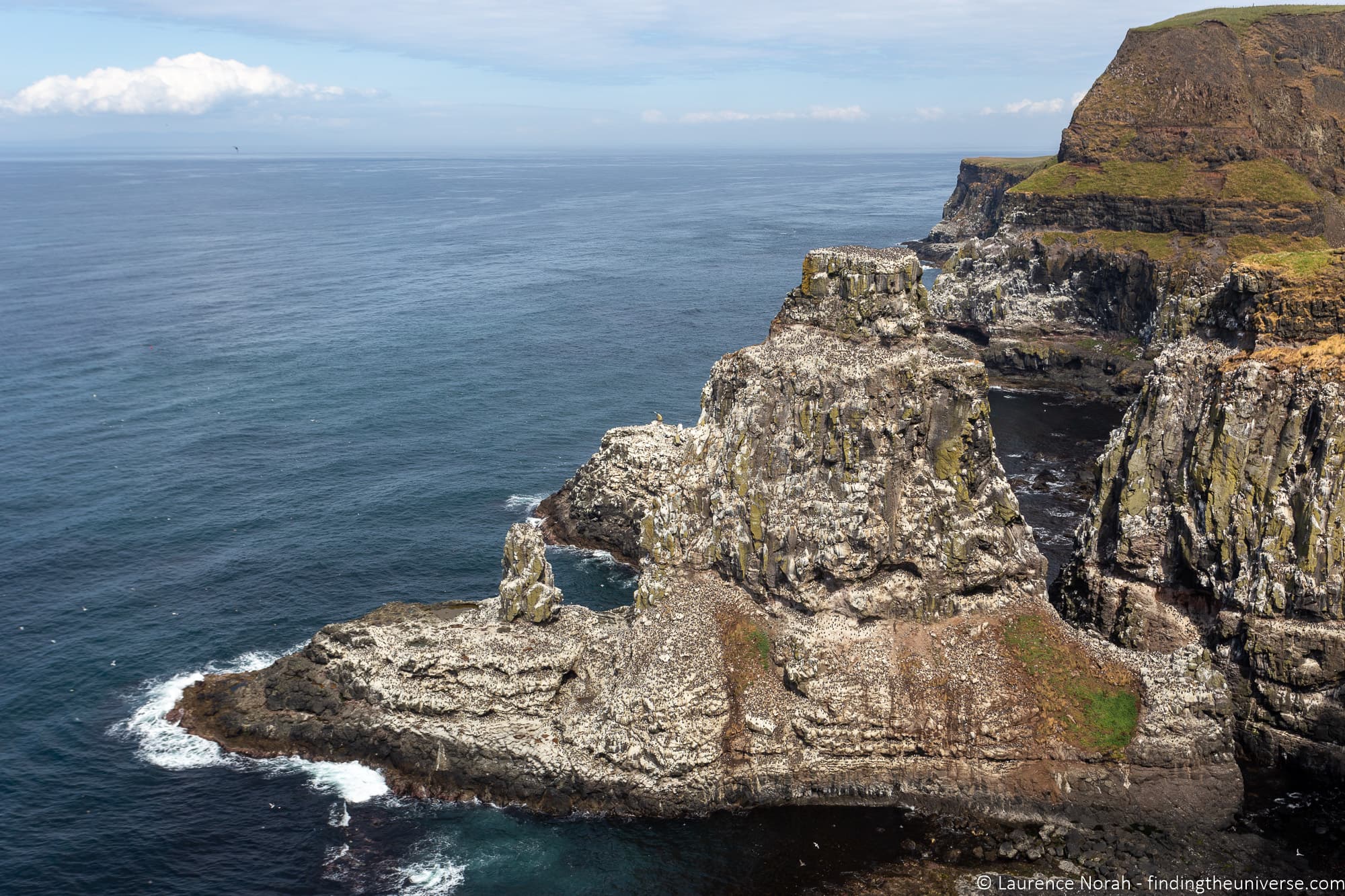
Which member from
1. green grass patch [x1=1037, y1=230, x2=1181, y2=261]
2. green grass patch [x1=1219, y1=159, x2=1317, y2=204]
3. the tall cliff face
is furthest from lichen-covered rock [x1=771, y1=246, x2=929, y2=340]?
green grass patch [x1=1219, y1=159, x2=1317, y2=204]

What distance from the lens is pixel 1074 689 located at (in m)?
A: 53.5

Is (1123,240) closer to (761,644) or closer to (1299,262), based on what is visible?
(1299,262)

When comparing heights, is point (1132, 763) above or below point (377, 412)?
below

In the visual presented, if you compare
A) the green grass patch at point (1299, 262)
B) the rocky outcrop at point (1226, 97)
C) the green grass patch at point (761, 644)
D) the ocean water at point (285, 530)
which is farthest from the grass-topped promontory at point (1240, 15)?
the green grass patch at point (761, 644)

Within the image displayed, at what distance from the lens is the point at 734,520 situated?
58.1 metres

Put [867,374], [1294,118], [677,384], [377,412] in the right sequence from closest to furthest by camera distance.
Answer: [867,374] < [377,412] < [677,384] < [1294,118]

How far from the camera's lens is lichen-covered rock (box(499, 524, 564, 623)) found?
60.6m

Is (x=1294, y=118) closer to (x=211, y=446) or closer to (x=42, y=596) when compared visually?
(x=211, y=446)

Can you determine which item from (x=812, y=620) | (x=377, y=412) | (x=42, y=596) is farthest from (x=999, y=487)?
(x=377, y=412)

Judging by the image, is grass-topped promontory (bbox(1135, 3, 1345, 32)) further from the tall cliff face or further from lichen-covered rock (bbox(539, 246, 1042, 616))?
lichen-covered rock (bbox(539, 246, 1042, 616))

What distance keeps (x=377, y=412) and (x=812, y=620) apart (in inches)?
2871

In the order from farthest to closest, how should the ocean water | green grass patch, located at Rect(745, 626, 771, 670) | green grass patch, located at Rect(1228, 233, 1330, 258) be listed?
1. green grass patch, located at Rect(1228, 233, 1330, 258)
2. green grass patch, located at Rect(745, 626, 771, 670)
3. the ocean water

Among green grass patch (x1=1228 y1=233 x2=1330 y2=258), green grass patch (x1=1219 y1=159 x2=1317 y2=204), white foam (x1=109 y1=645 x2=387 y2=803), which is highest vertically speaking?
green grass patch (x1=1219 y1=159 x2=1317 y2=204)

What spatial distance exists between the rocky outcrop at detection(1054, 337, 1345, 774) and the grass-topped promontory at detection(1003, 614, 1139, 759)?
730cm
